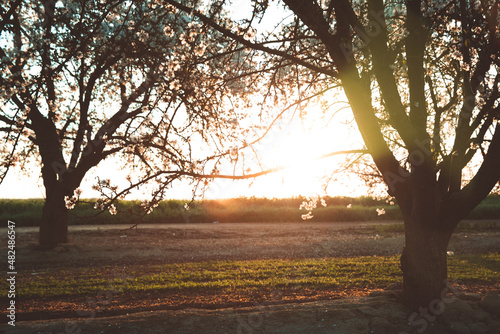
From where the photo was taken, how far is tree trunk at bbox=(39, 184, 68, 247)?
14.6 meters

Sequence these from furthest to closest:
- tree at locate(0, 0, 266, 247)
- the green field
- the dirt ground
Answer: the green field
the dirt ground
tree at locate(0, 0, 266, 247)

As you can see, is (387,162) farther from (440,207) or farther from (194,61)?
(194,61)

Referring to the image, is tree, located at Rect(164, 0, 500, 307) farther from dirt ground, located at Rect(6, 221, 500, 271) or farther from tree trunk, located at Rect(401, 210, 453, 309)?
dirt ground, located at Rect(6, 221, 500, 271)

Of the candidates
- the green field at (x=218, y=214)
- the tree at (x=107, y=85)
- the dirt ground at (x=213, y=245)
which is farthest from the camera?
the green field at (x=218, y=214)

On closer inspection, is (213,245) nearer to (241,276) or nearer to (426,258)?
(241,276)

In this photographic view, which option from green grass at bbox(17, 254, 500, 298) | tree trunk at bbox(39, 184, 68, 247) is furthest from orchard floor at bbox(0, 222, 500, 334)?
tree trunk at bbox(39, 184, 68, 247)

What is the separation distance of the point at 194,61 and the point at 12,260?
10319 mm

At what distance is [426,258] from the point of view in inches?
272

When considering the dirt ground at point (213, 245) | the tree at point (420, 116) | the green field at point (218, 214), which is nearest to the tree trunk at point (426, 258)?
the tree at point (420, 116)

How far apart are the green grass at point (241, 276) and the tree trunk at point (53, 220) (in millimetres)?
3570

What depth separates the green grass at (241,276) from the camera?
9273 mm

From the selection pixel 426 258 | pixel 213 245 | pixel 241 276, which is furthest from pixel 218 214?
pixel 426 258

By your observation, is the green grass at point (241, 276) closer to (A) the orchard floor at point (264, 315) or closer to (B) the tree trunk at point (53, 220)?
(A) the orchard floor at point (264, 315)

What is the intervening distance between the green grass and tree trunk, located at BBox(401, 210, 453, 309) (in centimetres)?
258
